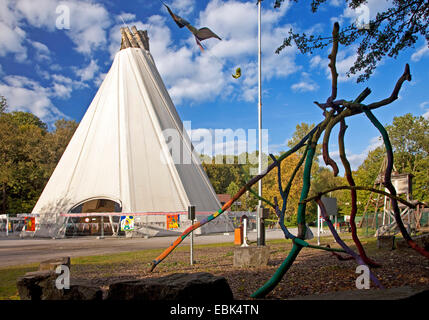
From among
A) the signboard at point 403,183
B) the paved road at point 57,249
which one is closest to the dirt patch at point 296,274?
the paved road at point 57,249

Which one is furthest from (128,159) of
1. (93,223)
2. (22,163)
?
(22,163)

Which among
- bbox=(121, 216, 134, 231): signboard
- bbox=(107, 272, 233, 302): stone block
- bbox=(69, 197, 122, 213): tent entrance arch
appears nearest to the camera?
bbox=(107, 272, 233, 302): stone block

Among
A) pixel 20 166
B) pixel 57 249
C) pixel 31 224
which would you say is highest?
pixel 20 166

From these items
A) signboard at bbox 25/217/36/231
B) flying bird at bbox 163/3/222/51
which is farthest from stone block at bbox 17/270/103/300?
signboard at bbox 25/217/36/231

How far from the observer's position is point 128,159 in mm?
26094

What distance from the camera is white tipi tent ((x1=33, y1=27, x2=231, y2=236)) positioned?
2483 cm

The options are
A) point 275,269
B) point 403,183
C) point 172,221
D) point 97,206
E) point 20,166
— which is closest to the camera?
point 275,269

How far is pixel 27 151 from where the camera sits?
1406 inches

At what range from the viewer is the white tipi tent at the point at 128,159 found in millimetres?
24828

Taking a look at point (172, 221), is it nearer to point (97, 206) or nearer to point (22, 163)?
point (97, 206)

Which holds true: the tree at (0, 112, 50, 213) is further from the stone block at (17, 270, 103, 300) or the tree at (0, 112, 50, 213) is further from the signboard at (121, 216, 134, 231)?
the stone block at (17, 270, 103, 300)

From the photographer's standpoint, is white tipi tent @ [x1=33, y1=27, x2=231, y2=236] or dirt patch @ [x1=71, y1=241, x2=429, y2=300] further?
white tipi tent @ [x1=33, y1=27, x2=231, y2=236]

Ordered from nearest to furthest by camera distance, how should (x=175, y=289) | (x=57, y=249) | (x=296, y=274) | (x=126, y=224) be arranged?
(x=175, y=289), (x=296, y=274), (x=57, y=249), (x=126, y=224)
